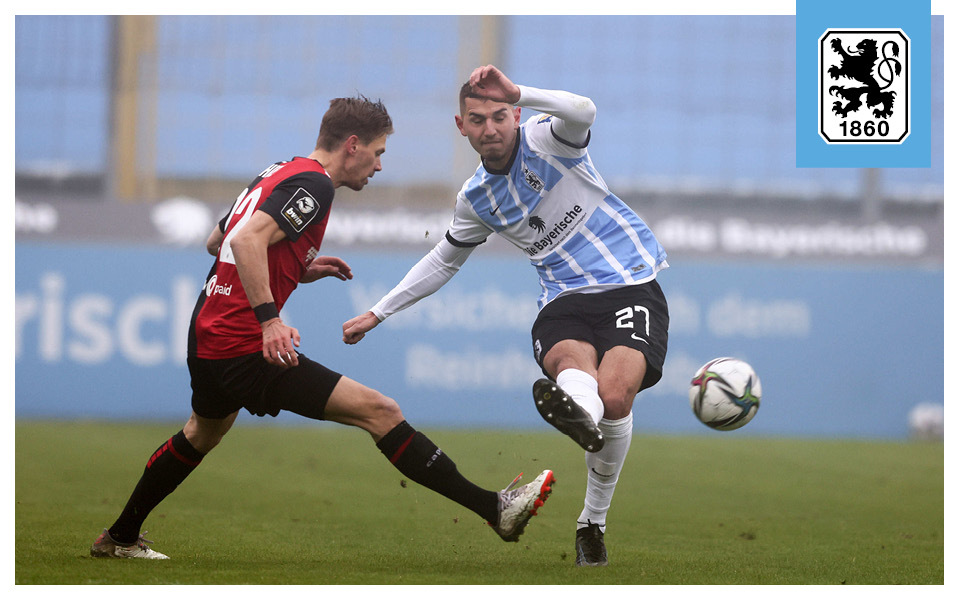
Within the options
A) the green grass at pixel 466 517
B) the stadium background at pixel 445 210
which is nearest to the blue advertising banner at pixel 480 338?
the stadium background at pixel 445 210

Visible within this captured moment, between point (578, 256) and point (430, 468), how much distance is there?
47.7 inches

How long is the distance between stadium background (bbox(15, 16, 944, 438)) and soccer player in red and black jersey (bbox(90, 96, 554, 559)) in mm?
9544

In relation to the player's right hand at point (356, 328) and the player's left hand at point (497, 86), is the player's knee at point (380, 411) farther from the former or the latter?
the player's left hand at point (497, 86)

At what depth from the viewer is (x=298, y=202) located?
430cm

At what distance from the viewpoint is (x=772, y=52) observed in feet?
62.0

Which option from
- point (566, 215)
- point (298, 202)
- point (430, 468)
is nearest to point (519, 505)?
point (430, 468)

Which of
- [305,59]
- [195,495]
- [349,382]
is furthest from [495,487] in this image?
[305,59]

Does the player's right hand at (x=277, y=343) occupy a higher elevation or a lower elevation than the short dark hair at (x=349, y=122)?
lower

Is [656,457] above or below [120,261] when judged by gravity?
below

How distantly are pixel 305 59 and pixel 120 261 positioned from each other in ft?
18.1

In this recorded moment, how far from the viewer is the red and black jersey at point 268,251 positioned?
170 inches

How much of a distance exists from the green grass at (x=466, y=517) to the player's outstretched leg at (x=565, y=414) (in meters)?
0.62

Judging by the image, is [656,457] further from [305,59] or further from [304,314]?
[305,59]

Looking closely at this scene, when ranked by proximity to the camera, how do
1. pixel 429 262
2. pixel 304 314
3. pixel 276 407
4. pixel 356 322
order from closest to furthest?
1. pixel 276 407
2. pixel 356 322
3. pixel 429 262
4. pixel 304 314
